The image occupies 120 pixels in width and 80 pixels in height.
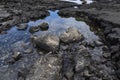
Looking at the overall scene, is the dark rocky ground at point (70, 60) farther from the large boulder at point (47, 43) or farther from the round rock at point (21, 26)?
the round rock at point (21, 26)

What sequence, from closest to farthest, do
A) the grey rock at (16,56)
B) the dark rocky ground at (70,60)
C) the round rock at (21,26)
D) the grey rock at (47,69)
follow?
the grey rock at (47,69) → the dark rocky ground at (70,60) → the grey rock at (16,56) → the round rock at (21,26)

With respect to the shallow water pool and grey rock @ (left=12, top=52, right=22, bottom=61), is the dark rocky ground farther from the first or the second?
the shallow water pool

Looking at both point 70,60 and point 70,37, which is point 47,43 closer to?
point 70,60

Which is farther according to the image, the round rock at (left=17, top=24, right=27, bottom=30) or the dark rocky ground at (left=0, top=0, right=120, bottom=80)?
the round rock at (left=17, top=24, right=27, bottom=30)

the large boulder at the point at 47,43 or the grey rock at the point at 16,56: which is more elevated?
the large boulder at the point at 47,43


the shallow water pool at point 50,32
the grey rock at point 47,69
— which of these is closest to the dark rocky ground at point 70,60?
→ the grey rock at point 47,69

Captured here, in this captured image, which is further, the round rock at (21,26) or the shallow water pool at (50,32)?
the round rock at (21,26)

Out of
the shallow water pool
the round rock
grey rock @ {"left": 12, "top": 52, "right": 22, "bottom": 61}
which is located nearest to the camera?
grey rock @ {"left": 12, "top": 52, "right": 22, "bottom": 61}

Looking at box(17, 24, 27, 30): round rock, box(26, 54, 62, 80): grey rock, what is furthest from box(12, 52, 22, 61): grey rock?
box(17, 24, 27, 30): round rock

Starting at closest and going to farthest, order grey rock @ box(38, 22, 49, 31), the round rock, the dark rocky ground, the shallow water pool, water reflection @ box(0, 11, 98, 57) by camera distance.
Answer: the dark rocky ground → the shallow water pool → water reflection @ box(0, 11, 98, 57) → the round rock → grey rock @ box(38, 22, 49, 31)

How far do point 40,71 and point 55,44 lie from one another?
17.3 ft

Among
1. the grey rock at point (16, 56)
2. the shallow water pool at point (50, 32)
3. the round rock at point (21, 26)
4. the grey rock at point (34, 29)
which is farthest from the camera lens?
the round rock at point (21, 26)

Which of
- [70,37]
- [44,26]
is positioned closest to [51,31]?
[44,26]

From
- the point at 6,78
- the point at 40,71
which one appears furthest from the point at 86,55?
the point at 6,78
